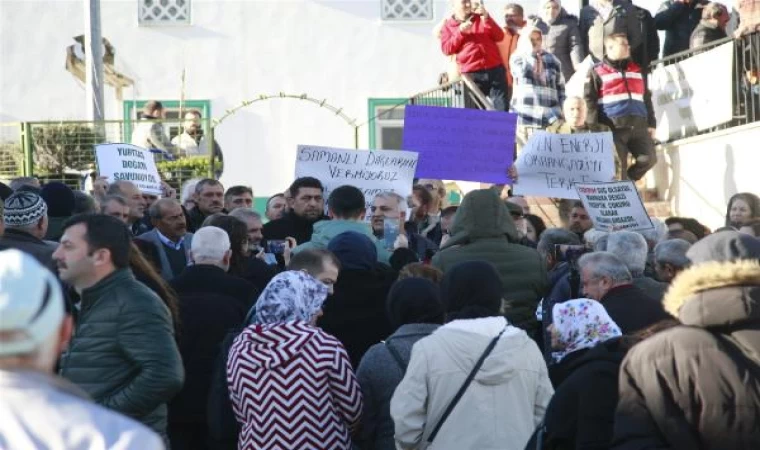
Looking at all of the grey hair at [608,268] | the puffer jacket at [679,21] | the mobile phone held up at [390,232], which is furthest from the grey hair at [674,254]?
the puffer jacket at [679,21]

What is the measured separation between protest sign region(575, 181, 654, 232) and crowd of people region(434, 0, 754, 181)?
328 centimetres

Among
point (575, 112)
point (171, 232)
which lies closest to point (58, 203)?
point (171, 232)

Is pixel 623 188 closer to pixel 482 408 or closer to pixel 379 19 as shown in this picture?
pixel 482 408

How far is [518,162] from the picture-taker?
14.3 meters

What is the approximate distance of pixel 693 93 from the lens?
60.5 feet

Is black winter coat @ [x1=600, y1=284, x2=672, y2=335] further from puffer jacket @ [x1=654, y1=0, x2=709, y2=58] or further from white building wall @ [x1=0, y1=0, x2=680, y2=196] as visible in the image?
white building wall @ [x1=0, y1=0, x2=680, y2=196]

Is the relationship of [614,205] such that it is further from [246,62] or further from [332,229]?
[246,62]

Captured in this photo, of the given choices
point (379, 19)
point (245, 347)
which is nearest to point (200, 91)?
point (379, 19)

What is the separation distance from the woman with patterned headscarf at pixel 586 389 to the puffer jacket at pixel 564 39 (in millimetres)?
13426

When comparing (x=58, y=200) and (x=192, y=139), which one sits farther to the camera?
(x=192, y=139)

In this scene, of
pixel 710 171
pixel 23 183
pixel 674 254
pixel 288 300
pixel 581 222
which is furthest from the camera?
pixel 710 171

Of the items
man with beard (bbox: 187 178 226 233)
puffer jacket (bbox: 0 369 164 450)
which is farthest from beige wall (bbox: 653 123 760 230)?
puffer jacket (bbox: 0 369 164 450)

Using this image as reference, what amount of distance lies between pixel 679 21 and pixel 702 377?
14892 millimetres

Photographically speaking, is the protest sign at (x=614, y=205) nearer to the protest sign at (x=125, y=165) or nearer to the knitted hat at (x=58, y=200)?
the protest sign at (x=125, y=165)
